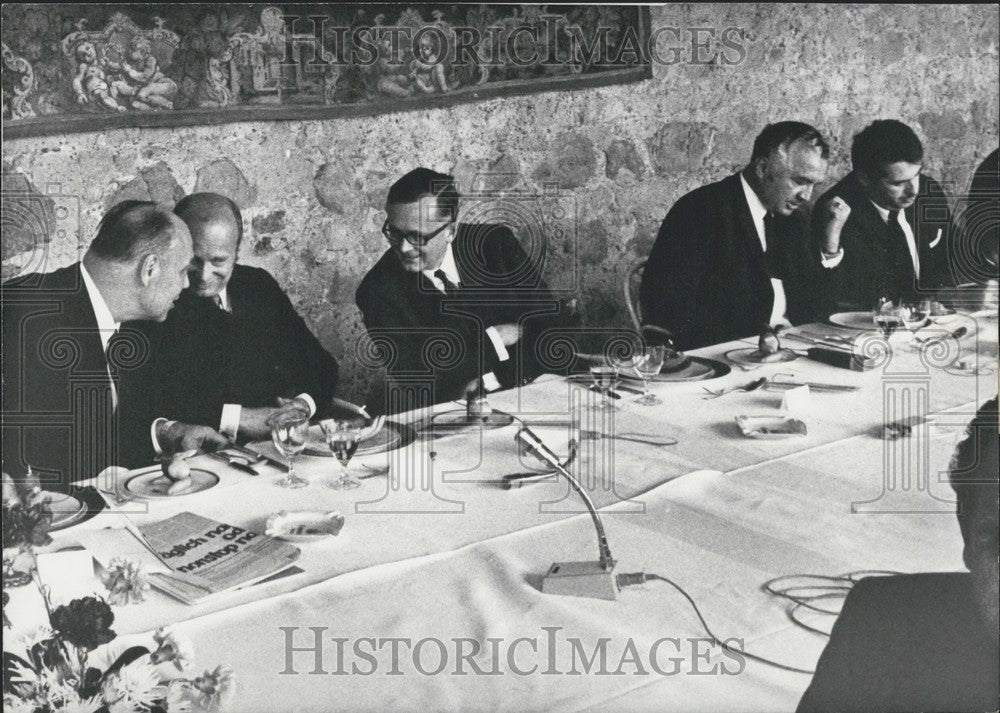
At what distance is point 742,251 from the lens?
100 inches

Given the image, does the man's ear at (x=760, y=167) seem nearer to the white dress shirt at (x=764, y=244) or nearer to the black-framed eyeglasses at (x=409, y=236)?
the white dress shirt at (x=764, y=244)

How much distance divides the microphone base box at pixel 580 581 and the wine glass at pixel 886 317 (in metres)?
0.87

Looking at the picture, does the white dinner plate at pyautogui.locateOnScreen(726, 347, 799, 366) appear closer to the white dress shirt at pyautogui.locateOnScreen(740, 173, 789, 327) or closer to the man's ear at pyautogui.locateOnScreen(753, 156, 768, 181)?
the white dress shirt at pyautogui.locateOnScreen(740, 173, 789, 327)

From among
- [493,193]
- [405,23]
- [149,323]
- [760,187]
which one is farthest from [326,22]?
[760,187]

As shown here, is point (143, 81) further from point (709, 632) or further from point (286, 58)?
point (709, 632)

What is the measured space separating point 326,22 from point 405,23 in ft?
0.56

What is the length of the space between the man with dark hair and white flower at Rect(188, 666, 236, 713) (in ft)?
4.17

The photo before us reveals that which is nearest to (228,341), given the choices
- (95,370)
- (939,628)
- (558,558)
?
(95,370)

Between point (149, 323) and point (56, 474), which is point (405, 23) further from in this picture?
point (56, 474)

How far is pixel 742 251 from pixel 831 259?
0.22 m

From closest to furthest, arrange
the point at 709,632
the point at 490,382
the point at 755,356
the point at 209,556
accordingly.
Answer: the point at 209,556 < the point at 709,632 < the point at 490,382 < the point at 755,356

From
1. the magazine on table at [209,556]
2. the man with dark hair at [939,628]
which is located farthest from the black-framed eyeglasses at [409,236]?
the man with dark hair at [939,628]

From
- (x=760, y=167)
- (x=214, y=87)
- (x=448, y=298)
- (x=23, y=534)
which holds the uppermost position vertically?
(x=214, y=87)

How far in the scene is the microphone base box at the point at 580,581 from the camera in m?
2.31
